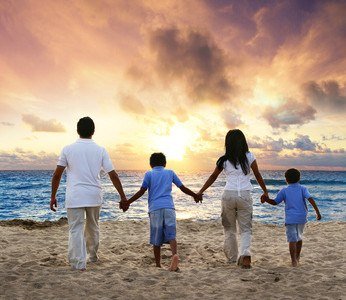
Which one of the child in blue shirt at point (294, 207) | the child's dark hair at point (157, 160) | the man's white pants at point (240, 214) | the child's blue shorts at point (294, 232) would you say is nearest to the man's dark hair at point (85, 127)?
the child's dark hair at point (157, 160)

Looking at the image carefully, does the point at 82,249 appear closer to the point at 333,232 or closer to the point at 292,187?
the point at 292,187

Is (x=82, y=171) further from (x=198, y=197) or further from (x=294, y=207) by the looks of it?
(x=294, y=207)

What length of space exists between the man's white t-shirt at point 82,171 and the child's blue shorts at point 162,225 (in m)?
1.00

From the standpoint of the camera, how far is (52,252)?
7.42 m

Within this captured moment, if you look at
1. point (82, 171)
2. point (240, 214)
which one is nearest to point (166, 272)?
point (240, 214)

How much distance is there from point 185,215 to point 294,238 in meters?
10.6

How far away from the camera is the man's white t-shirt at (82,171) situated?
5.57m

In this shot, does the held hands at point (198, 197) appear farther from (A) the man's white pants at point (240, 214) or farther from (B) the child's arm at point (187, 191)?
(A) the man's white pants at point (240, 214)

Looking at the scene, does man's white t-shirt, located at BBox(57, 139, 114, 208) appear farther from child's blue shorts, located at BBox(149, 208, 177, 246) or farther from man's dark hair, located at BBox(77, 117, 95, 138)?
child's blue shorts, located at BBox(149, 208, 177, 246)

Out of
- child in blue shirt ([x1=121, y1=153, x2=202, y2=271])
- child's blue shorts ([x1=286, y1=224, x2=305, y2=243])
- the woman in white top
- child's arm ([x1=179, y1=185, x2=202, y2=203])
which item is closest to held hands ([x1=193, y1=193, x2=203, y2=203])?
child's arm ([x1=179, y1=185, x2=202, y2=203])

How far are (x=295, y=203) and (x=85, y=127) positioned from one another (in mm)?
3855

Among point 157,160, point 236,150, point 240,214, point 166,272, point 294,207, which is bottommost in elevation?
point 166,272

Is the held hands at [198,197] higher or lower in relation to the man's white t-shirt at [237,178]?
lower

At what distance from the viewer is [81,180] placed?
560 cm
